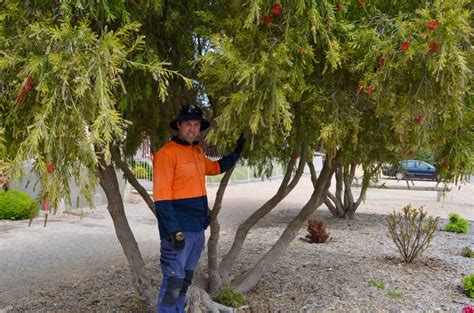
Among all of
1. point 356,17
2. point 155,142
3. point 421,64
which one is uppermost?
point 356,17

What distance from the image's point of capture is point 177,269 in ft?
13.0

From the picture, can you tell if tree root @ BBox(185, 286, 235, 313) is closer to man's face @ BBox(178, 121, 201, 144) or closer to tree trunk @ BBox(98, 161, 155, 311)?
tree trunk @ BBox(98, 161, 155, 311)

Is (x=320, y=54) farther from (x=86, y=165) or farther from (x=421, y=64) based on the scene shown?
(x=86, y=165)

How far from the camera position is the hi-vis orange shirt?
384 centimetres

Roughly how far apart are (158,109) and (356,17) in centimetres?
198

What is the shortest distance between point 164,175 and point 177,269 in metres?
0.80

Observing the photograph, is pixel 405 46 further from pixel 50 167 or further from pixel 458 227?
pixel 458 227

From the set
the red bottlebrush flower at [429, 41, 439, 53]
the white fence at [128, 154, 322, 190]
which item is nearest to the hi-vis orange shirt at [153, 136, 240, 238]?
the red bottlebrush flower at [429, 41, 439, 53]

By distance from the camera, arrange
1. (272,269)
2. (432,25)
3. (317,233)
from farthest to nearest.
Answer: (317,233) → (272,269) → (432,25)

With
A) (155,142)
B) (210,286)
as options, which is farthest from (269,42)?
(210,286)

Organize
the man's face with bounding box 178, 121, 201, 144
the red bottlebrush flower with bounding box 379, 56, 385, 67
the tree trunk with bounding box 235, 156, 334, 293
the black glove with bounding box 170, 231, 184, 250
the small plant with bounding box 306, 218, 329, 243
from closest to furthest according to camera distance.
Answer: the red bottlebrush flower with bounding box 379, 56, 385, 67 → the black glove with bounding box 170, 231, 184, 250 → the man's face with bounding box 178, 121, 201, 144 → the tree trunk with bounding box 235, 156, 334, 293 → the small plant with bounding box 306, 218, 329, 243

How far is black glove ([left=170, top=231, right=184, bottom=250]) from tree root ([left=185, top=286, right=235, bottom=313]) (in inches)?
35.9

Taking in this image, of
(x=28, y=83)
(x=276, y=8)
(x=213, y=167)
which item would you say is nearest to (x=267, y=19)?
(x=276, y=8)

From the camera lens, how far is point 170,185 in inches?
153
